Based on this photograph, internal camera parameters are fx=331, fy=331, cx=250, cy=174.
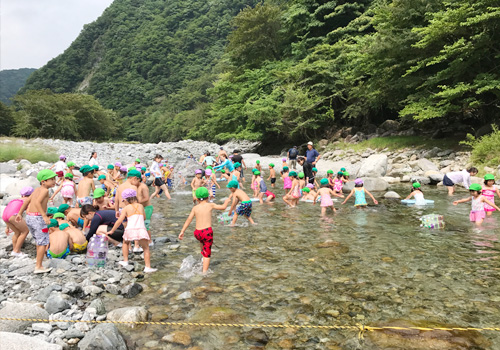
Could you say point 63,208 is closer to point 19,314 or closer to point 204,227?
point 204,227

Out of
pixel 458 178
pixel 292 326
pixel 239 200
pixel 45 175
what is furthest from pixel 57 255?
pixel 458 178

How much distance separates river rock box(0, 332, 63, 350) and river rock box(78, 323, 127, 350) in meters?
0.33

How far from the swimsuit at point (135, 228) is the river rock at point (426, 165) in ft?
58.8

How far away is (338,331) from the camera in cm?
448

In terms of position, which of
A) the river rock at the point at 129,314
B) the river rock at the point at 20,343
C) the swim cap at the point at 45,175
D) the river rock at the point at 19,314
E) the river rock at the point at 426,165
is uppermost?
the swim cap at the point at 45,175

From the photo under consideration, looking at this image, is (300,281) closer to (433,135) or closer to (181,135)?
(433,135)

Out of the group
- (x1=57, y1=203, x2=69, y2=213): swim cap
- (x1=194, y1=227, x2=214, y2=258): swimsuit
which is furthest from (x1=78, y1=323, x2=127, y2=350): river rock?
(x1=57, y1=203, x2=69, y2=213): swim cap

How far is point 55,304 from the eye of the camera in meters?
4.87

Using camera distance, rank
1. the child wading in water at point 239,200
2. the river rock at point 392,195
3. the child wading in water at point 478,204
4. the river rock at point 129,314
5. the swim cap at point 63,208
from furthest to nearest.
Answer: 1. the river rock at point 392,195
2. the child wading in water at point 478,204
3. the child wading in water at point 239,200
4. the swim cap at point 63,208
5. the river rock at point 129,314

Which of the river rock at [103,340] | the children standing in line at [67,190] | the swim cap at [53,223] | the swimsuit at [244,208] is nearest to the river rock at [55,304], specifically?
the river rock at [103,340]

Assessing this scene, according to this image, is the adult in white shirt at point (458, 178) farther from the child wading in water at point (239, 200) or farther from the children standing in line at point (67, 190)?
the children standing in line at point (67, 190)

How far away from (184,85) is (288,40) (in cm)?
7206

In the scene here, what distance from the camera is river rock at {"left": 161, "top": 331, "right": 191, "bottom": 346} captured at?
4291mm

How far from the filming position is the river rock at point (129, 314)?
→ 186 inches
